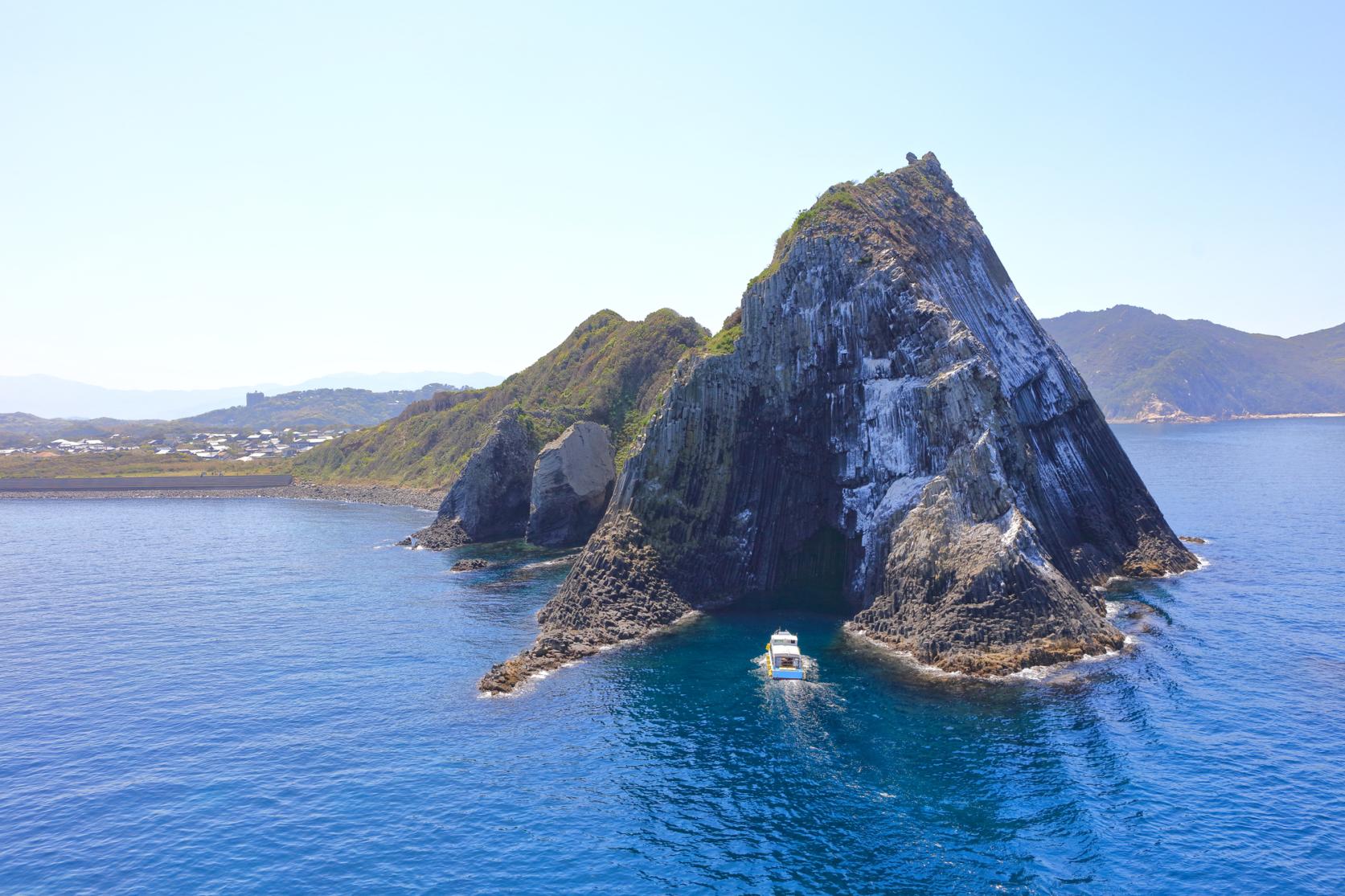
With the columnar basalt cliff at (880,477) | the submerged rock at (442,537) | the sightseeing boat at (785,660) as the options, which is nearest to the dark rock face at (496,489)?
the submerged rock at (442,537)

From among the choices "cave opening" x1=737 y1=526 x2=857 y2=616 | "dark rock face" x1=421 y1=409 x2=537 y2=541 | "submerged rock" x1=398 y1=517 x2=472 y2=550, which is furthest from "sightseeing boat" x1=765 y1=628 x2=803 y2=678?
"submerged rock" x1=398 y1=517 x2=472 y2=550

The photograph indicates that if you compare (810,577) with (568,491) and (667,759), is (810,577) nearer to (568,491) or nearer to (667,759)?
(667,759)

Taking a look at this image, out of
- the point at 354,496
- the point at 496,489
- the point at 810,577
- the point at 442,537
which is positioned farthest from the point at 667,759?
the point at 354,496

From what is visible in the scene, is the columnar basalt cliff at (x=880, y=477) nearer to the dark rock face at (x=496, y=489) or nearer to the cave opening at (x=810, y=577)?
the cave opening at (x=810, y=577)

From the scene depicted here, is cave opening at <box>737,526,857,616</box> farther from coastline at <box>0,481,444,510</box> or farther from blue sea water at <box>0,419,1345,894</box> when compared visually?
coastline at <box>0,481,444,510</box>

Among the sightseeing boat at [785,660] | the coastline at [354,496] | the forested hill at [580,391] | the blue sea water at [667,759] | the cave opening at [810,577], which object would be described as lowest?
the blue sea water at [667,759]

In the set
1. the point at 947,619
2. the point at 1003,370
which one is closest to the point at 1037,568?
the point at 947,619
